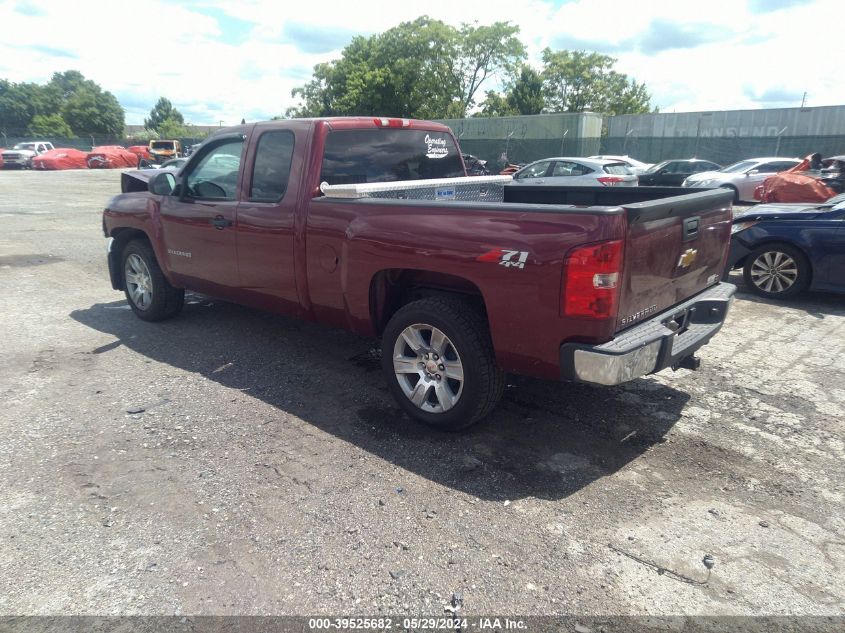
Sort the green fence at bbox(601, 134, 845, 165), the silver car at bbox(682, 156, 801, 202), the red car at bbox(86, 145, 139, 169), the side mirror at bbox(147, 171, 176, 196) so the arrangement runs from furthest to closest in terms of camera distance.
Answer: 1. the red car at bbox(86, 145, 139, 169)
2. the green fence at bbox(601, 134, 845, 165)
3. the silver car at bbox(682, 156, 801, 202)
4. the side mirror at bbox(147, 171, 176, 196)

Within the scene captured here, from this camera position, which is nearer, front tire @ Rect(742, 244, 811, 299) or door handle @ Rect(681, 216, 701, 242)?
door handle @ Rect(681, 216, 701, 242)

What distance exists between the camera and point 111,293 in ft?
25.8

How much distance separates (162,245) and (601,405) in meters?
4.20

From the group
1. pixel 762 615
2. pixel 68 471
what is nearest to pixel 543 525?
pixel 762 615

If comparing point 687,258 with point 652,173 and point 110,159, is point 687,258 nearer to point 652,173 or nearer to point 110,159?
point 652,173

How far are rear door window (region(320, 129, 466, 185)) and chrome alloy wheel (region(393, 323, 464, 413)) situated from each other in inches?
56.5

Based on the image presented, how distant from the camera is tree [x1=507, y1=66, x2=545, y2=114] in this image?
5125 centimetres

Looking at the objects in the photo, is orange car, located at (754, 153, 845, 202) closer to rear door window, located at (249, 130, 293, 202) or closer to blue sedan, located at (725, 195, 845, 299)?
blue sedan, located at (725, 195, 845, 299)

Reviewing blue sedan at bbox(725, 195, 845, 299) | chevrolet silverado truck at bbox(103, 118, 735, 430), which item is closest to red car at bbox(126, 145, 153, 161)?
chevrolet silverado truck at bbox(103, 118, 735, 430)

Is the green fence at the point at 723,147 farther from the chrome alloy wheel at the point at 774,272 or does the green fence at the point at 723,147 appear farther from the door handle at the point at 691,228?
the door handle at the point at 691,228

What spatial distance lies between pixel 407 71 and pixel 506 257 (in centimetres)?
4910

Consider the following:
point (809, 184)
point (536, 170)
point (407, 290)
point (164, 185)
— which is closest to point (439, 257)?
point (407, 290)

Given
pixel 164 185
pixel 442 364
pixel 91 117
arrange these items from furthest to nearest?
pixel 91 117 → pixel 164 185 → pixel 442 364

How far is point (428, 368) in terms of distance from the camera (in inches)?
158
